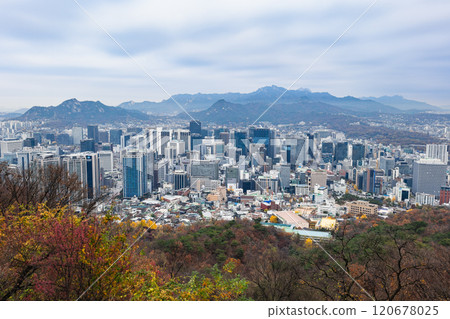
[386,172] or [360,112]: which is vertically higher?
[360,112]

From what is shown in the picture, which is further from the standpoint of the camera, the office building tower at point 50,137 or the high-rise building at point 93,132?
the office building tower at point 50,137

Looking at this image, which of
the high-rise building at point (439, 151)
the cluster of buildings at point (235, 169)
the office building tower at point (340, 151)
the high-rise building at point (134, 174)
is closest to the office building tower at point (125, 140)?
the cluster of buildings at point (235, 169)

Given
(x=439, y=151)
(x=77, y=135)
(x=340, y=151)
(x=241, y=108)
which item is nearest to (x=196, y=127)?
(x=241, y=108)

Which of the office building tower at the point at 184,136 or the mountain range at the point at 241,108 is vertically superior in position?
the mountain range at the point at 241,108

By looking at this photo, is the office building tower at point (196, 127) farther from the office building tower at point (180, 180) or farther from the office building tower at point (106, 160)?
the office building tower at point (106, 160)

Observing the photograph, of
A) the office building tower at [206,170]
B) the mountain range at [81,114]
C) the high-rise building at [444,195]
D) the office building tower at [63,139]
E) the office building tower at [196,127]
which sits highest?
the mountain range at [81,114]

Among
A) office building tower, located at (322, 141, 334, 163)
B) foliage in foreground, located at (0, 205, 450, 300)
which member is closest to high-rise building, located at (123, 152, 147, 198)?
foliage in foreground, located at (0, 205, 450, 300)

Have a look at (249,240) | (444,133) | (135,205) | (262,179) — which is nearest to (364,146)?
(444,133)

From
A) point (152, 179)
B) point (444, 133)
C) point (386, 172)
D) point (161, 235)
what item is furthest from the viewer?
point (386, 172)
